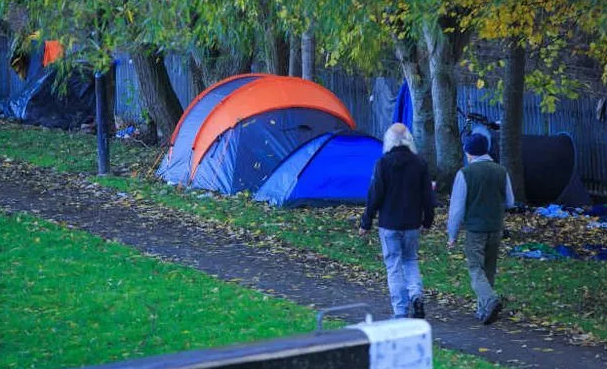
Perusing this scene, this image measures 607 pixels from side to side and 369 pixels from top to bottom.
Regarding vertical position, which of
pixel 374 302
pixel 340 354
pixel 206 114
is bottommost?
pixel 374 302

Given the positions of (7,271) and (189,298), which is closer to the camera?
(189,298)

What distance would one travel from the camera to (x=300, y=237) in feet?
45.1

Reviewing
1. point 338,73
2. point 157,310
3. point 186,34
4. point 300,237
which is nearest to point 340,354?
point 157,310

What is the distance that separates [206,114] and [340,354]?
14.1 meters

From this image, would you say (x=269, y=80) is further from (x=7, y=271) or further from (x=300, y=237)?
(x=7, y=271)

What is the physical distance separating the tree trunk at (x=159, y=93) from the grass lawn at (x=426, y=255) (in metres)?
1.93

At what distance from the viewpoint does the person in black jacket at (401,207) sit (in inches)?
348

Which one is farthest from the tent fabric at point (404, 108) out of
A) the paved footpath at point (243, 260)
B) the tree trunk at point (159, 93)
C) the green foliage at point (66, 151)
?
the paved footpath at point (243, 260)

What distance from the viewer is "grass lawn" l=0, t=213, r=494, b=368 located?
319 inches

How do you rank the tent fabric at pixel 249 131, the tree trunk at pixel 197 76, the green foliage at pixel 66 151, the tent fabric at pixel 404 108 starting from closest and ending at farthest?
the tent fabric at pixel 249 131 < the green foliage at pixel 66 151 < the tent fabric at pixel 404 108 < the tree trunk at pixel 197 76

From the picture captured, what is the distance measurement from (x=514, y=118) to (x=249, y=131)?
13.8 ft

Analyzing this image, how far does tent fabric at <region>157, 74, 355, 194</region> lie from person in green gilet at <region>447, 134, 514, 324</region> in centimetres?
763

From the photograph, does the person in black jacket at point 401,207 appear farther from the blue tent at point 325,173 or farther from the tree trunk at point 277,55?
the tree trunk at point 277,55

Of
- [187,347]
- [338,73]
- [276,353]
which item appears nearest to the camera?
[276,353]
